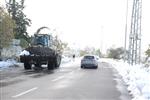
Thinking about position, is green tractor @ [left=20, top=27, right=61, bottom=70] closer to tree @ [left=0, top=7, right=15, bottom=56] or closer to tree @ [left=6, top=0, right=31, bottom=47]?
tree @ [left=0, top=7, right=15, bottom=56]

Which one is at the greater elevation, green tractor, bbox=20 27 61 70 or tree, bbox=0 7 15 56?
tree, bbox=0 7 15 56

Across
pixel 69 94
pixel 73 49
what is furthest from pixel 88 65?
pixel 73 49

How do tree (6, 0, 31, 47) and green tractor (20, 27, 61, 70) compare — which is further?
tree (6, 0, 31, 47)

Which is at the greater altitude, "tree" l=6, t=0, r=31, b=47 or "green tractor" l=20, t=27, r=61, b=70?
"tree" l=6, t=0, r=31, b=47

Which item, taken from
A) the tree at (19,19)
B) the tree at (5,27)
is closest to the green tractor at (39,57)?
the tree at (5,27)

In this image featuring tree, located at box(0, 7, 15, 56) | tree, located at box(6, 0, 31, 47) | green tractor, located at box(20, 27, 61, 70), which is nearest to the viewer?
green tractor, located at box(20, 27, 61, 70)

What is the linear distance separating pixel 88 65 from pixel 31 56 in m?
9.09

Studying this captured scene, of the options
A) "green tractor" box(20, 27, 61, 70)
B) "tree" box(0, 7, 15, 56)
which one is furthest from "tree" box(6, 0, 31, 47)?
"green tractor" box(20, 27, 61, 70)

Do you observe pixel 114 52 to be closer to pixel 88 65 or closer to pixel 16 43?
pixel 16 43

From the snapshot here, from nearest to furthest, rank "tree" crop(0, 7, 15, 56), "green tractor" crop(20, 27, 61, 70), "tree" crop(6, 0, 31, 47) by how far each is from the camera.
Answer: "green tractor" crop(20, 27, 61, 70)
"tree" crop(0, 7, 15, 56)
"tree" crop(6, 0, 31, 47)

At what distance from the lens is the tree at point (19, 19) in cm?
6569

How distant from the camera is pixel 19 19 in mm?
66875

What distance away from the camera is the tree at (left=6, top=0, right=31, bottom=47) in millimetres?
65688

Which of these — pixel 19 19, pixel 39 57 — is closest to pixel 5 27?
pixel 39 57
